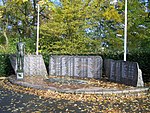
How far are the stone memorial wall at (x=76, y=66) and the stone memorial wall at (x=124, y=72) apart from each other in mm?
903

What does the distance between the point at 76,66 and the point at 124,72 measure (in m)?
4.05

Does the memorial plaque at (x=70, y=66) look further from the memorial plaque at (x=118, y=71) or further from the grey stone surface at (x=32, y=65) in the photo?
the memorial plaque at (x=118, y=71)

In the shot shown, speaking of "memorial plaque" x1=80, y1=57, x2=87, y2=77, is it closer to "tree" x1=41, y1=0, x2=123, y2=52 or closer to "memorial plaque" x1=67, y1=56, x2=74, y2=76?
"memorial plaque" x1=67, y1=56, x2=74, y2=76

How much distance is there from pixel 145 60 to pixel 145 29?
16.7 ft

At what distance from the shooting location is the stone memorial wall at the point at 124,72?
1074 centimetres

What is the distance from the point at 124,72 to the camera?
11.7m

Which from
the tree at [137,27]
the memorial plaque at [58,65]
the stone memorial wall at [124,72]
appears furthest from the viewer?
the tree at [137,27]

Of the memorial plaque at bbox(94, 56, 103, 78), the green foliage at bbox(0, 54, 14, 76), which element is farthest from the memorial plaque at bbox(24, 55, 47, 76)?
the memorial plaque at bbox(94, 56, 103, 78)

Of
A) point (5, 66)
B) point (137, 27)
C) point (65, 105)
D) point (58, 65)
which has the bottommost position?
A: point (65, 105)

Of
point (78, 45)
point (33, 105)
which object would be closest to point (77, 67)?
point (78, 45)

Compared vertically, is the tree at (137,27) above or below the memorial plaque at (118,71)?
above

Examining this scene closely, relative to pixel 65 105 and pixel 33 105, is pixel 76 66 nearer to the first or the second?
pixel 65 105

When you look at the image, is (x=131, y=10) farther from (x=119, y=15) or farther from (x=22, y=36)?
(x=22, y=36)

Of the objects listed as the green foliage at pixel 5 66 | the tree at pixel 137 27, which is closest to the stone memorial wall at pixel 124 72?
the tree at pixel 137 27
